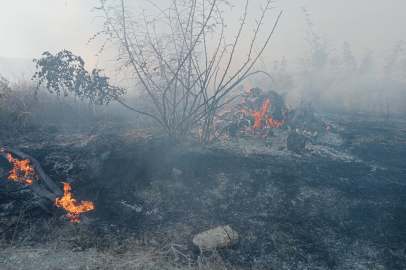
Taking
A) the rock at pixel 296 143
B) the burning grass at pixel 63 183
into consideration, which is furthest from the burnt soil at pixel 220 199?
the rock at pixel 296 143

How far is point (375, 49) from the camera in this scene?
47188 millimetres

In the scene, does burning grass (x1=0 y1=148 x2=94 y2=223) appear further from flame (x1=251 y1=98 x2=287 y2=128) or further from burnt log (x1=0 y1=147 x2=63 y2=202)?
flame (x1=251 y1=98 x2=287 y2=128)

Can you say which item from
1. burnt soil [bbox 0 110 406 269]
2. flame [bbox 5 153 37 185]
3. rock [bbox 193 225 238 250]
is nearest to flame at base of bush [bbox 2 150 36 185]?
flame [bbox 5 153 37 185]

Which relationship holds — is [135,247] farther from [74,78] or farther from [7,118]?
[7,118]

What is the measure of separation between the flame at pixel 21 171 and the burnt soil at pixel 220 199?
0.42 feet

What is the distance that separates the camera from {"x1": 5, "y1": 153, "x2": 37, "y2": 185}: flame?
4344mm

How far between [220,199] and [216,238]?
4.03 ft

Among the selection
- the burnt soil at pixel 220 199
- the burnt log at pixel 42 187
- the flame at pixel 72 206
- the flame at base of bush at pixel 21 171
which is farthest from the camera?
the flame at base of bush at pixel 21 171

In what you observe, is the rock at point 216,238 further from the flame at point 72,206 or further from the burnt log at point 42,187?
the burnt log at point 42,187

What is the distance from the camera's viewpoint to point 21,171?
4.64m

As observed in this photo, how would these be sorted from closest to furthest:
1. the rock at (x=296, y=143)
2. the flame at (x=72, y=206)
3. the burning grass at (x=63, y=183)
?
the flame at (x=72, y=206), the burning grass at (x=63, y=183), the rock at (x=296, y=143)

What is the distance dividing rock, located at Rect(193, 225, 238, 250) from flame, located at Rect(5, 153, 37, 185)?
3.62m

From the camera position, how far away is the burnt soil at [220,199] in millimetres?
3225

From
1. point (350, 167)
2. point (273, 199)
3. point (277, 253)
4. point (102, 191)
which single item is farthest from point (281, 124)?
point (102, 191)
